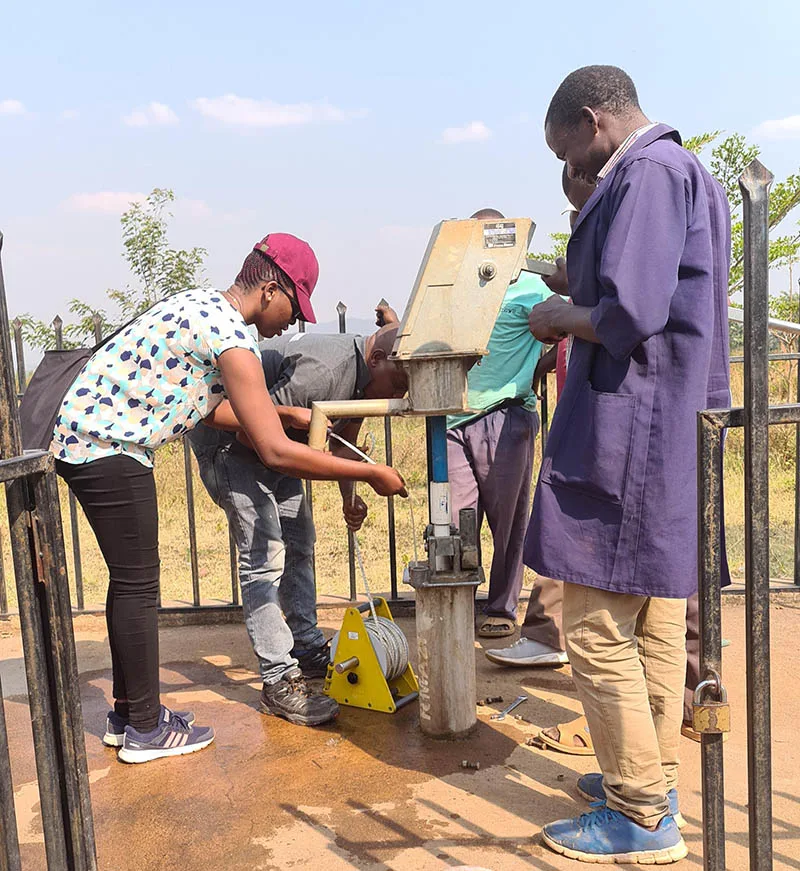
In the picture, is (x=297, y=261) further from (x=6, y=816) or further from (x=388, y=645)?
(x=6, y=816)

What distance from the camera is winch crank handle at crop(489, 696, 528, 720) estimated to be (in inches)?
145

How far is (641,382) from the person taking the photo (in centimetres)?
245

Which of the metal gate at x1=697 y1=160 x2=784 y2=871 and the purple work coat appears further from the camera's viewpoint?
the purple work coat

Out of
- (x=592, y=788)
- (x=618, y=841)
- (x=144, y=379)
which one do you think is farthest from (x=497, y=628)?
(x=144, y=379)

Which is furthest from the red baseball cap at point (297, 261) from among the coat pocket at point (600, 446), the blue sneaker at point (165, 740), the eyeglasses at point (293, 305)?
the blue sneaker at point (165, 740)

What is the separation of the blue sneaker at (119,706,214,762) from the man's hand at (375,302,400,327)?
6.40 ft

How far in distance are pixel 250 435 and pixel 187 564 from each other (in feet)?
16.2

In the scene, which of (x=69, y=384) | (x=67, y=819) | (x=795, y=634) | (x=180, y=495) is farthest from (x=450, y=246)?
(x=180, y=495)

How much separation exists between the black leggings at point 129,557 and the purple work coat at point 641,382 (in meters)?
1.49

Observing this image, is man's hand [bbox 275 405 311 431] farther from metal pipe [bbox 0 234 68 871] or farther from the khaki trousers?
metal pipe [bbox 0 234 68 871]

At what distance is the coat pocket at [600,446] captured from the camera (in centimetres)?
245

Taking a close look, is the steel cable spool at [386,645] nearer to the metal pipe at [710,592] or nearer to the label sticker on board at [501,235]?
the label sticker on board at [501,235]

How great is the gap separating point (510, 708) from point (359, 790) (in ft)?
2.97

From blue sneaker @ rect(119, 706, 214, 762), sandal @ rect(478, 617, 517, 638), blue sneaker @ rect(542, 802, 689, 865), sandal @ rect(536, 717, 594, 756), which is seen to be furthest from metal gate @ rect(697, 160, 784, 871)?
sandal @ rect(478, 617, 517, 638)
